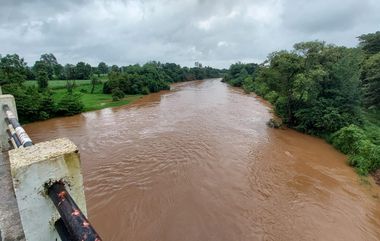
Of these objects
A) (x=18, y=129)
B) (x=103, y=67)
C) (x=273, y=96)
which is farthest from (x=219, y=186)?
(x=103, y=67)

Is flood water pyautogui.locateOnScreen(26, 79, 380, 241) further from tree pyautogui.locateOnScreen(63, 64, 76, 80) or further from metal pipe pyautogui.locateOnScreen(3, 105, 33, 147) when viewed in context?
tree pyautogui.locateOnScreen(63, 64, 76, 80)

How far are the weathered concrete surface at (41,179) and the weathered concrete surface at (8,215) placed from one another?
21.2 inches

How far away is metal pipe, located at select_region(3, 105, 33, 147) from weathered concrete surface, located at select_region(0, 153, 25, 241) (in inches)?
20.4

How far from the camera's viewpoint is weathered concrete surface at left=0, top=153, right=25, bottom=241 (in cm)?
148

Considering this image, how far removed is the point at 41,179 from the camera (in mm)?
1043

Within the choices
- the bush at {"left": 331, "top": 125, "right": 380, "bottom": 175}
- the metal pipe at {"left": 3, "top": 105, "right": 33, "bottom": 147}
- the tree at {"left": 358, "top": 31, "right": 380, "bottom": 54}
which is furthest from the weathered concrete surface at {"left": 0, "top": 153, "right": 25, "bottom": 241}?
the tree at {"left": 358, "top": 31, "right": 380, "bottom": 54}

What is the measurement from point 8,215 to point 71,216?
1138 mm

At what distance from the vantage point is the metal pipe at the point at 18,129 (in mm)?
1499

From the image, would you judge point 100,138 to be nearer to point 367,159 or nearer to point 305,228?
point 305,228

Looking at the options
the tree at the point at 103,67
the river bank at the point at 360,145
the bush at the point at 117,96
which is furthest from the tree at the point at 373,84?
the tree at the point at 103,67

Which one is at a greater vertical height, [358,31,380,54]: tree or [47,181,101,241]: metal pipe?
[358,31,380,54]: tree

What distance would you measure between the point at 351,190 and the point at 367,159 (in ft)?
8.28

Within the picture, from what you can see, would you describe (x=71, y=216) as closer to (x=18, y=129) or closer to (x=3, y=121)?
(x=18, y=129)

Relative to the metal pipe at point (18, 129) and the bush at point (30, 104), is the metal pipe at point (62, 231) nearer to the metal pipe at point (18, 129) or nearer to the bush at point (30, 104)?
the metal pipe at point (18, 129)
